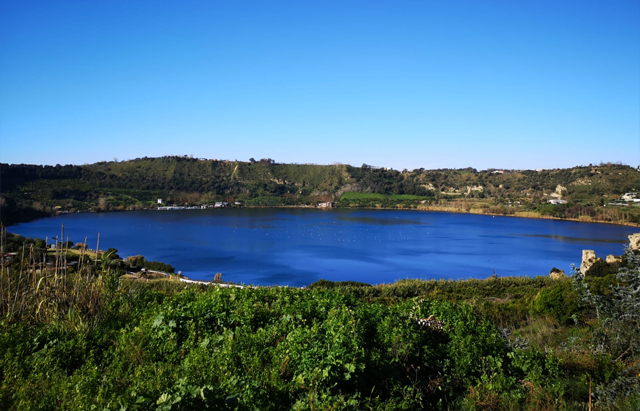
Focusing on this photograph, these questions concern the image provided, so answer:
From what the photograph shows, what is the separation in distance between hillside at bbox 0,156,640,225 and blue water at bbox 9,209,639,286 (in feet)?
27.7

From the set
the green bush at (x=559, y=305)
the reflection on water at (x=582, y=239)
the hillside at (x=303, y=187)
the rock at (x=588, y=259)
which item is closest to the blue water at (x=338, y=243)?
the reflection on water at (x=582, y=239)

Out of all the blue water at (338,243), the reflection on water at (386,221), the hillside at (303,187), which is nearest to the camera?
the blue water at (338,243)

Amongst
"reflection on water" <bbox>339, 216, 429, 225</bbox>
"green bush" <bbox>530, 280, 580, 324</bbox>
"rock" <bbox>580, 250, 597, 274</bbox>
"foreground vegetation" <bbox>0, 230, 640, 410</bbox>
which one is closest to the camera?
"foreground vegetation" <bbox>0, 230, 640, 410</bbox>

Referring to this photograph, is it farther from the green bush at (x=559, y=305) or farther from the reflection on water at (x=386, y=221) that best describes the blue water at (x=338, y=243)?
the green bush at (x=559, y=305)

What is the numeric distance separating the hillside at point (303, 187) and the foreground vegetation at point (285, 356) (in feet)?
265

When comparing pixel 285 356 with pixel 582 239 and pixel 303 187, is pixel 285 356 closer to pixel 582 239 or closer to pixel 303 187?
pixel 582 239

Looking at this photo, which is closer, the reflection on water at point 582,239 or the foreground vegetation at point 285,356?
the foreground vegetation at point 285,356

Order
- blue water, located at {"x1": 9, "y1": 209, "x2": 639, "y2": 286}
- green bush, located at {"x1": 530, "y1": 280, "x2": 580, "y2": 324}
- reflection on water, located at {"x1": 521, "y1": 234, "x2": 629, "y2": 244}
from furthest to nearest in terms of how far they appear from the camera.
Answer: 1. reflection on water, located at {"x1": 521, "y1": 234, "x2": 629, "y2": 244}
2. blue water, located at {"x1": 9, "y1": 209, "x2": 639, "y2": 286}
3. green bush, located at {"x1": 530, "y1": 280, "x2": 580, "y2": 324}

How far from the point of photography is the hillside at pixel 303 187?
96188mm

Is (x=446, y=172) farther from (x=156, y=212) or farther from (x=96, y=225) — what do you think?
(x=96, y=225)

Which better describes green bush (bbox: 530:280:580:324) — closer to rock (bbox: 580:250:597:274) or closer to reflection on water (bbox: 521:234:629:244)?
rock (bbox: 580:250:597:274)

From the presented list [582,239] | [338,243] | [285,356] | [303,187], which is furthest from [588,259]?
[303,187]

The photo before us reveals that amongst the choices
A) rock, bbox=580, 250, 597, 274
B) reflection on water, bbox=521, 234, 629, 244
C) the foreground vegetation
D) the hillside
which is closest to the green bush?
the foreground vegetation

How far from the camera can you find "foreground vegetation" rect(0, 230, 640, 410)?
157 inches
